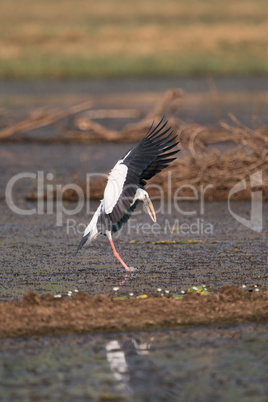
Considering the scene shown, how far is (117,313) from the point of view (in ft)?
19.4

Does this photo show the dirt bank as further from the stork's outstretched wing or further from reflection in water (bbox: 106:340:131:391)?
the stork's outstretched wing

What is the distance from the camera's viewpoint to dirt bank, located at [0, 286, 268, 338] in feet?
18.9

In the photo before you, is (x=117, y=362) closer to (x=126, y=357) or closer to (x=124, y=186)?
(x=126, y=357)

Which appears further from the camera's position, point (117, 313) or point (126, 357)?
point (117, 313)

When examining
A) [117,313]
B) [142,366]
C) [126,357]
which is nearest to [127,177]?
[117,313]

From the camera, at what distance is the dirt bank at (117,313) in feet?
18.9

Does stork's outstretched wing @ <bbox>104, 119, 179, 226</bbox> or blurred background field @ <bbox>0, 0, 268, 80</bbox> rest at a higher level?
blurred background field @ <bbox>0, 0, 268, 80</bbox>

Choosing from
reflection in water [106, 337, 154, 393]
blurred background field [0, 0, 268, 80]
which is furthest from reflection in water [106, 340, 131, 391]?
blurred background field [0, 0, 268, 80]

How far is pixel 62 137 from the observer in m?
17.9

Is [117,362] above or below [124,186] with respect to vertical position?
below

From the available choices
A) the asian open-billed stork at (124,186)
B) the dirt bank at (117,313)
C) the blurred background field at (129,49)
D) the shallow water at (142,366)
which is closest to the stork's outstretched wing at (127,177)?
the asian open-billed stork at (124,186)

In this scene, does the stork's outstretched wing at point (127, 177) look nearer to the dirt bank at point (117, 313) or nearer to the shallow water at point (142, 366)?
the dirt bank at point (117, 313)

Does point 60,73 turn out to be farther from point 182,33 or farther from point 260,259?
point 260,259

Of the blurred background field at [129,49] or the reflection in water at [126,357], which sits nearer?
the reflection in water at [126,357]
